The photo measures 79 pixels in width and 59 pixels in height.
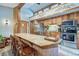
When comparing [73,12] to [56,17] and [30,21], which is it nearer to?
[56,17]

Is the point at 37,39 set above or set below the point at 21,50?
above

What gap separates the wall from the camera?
201cm

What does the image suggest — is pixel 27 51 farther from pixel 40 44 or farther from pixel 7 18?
pixel 7 18

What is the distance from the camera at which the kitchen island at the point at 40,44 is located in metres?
1.92

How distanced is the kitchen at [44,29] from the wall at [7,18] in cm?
5

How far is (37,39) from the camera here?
1990mm

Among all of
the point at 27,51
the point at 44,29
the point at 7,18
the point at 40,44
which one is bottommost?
the point at 27,51

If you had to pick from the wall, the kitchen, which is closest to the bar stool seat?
the kitchen

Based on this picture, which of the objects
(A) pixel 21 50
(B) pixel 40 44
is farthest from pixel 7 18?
(B) pixel 40 44

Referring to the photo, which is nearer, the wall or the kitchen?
the kitchen

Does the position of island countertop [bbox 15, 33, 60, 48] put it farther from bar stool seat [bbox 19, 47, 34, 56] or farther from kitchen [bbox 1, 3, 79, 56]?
bar stool seat [bbox 19, 47, 34, 56]

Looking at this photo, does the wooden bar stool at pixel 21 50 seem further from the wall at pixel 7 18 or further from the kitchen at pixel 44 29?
the wall at pixel 7 18

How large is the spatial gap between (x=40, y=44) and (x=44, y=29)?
0.25 metres

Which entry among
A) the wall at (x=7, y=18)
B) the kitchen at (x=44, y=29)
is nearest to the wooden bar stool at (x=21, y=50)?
the kitchen at (x=44, y=29)
